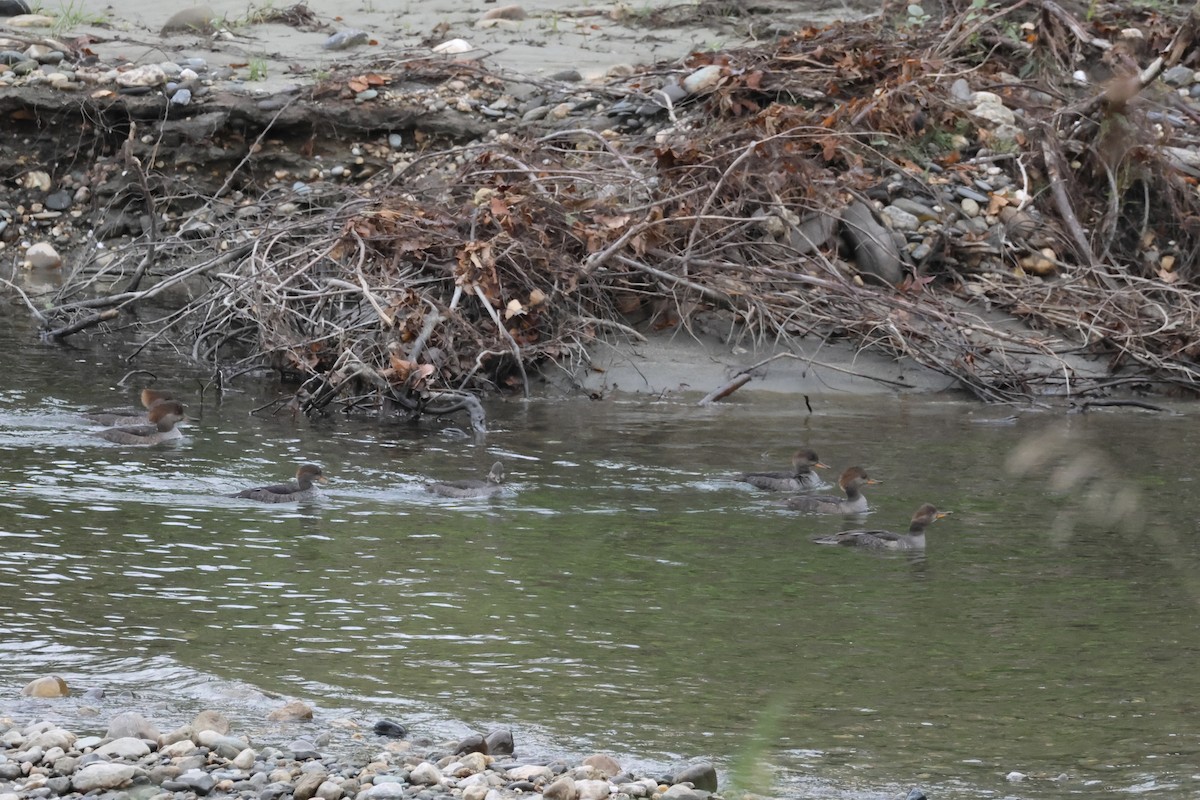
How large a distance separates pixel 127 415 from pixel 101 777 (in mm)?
7075

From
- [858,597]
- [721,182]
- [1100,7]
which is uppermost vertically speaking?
[1100,7]

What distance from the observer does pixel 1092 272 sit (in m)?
15.6

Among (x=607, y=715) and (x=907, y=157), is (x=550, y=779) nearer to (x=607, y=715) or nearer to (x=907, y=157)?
(x=607, y=715)

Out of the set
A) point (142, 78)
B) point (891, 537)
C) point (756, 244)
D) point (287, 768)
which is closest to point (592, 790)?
point (287, 768)

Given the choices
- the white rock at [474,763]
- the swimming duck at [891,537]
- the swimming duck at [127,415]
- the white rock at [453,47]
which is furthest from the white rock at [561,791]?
the white rock at [453,47]

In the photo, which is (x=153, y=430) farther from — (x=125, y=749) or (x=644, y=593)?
(x=125, y=749)

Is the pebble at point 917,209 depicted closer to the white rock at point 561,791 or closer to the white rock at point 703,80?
the white rock at point 703,80

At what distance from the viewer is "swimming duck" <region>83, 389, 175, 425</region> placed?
38.9ft

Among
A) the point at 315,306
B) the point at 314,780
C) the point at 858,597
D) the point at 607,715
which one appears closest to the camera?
the point at 314,780

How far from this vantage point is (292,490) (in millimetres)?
10133

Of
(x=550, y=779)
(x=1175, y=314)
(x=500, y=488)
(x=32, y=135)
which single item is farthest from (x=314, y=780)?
(x=32, y=135)

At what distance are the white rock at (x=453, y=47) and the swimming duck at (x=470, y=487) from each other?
1008cm

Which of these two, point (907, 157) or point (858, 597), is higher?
point (907, 157)

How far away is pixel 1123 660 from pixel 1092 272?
8810mm
